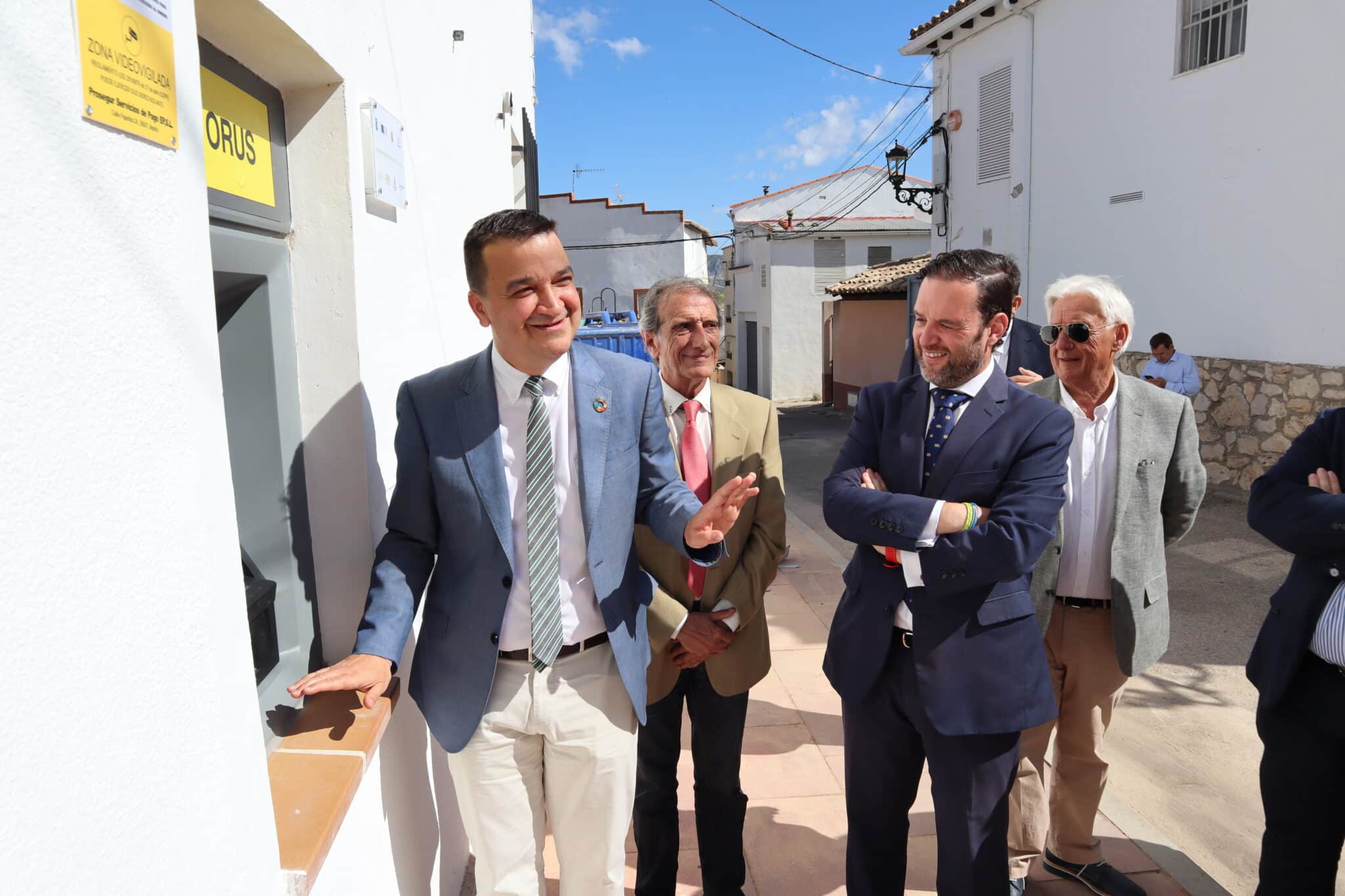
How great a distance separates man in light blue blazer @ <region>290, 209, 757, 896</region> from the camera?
6.44 feet

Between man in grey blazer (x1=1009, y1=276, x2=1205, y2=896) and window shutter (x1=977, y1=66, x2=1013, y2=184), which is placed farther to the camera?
window shutter (x1=977, y1=66, x2=1013, y2=184)

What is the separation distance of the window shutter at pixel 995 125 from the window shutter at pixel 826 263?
43.2 ft

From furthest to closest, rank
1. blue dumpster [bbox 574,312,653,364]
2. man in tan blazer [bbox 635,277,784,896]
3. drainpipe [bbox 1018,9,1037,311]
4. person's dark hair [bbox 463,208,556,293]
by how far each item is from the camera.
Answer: drainpipe [bbox 1018,9,1037,311]
blue dumpster [bbox 574,312,653,364]
man in tan blazer [bbox 635,277,784,896]
person's dark hair [bbox 463,208,556,293]

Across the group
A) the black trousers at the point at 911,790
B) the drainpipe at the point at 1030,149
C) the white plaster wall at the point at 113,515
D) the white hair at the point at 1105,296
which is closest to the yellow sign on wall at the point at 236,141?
the white plaster wall at the point at 113,515

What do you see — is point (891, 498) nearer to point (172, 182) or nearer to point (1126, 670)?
point (1126, 670)

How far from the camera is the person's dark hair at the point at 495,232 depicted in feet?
6.28

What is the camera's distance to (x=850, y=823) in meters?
2.59

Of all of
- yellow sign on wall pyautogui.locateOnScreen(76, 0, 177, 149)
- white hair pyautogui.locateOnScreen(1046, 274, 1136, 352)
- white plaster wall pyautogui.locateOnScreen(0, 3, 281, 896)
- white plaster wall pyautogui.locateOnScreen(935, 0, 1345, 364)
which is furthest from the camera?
white plaster wall pyautogui.locateOnScreen(935, 0, 1345, 364)

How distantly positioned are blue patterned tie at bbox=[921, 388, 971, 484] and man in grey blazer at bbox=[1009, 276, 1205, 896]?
1.86 feet

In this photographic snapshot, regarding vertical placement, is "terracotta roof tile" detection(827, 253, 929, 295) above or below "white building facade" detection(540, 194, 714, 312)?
below

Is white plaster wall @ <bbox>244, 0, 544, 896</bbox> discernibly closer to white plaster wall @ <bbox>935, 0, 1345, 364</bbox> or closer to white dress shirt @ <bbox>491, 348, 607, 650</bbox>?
white dress shirt @ <bbox>491, 348, 607, 650</bbox>

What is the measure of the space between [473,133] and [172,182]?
2815 millimetres

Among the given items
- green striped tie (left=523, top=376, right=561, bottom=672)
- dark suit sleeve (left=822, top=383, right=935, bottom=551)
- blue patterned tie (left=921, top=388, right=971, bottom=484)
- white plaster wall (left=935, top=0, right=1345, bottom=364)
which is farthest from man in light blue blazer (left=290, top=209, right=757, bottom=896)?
white plaster wall (left=935, top=0, right=1345, bottom=364)

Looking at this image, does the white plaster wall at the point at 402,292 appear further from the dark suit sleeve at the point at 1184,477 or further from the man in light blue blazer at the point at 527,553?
the dark suit sleeve at the point at 1184,477
